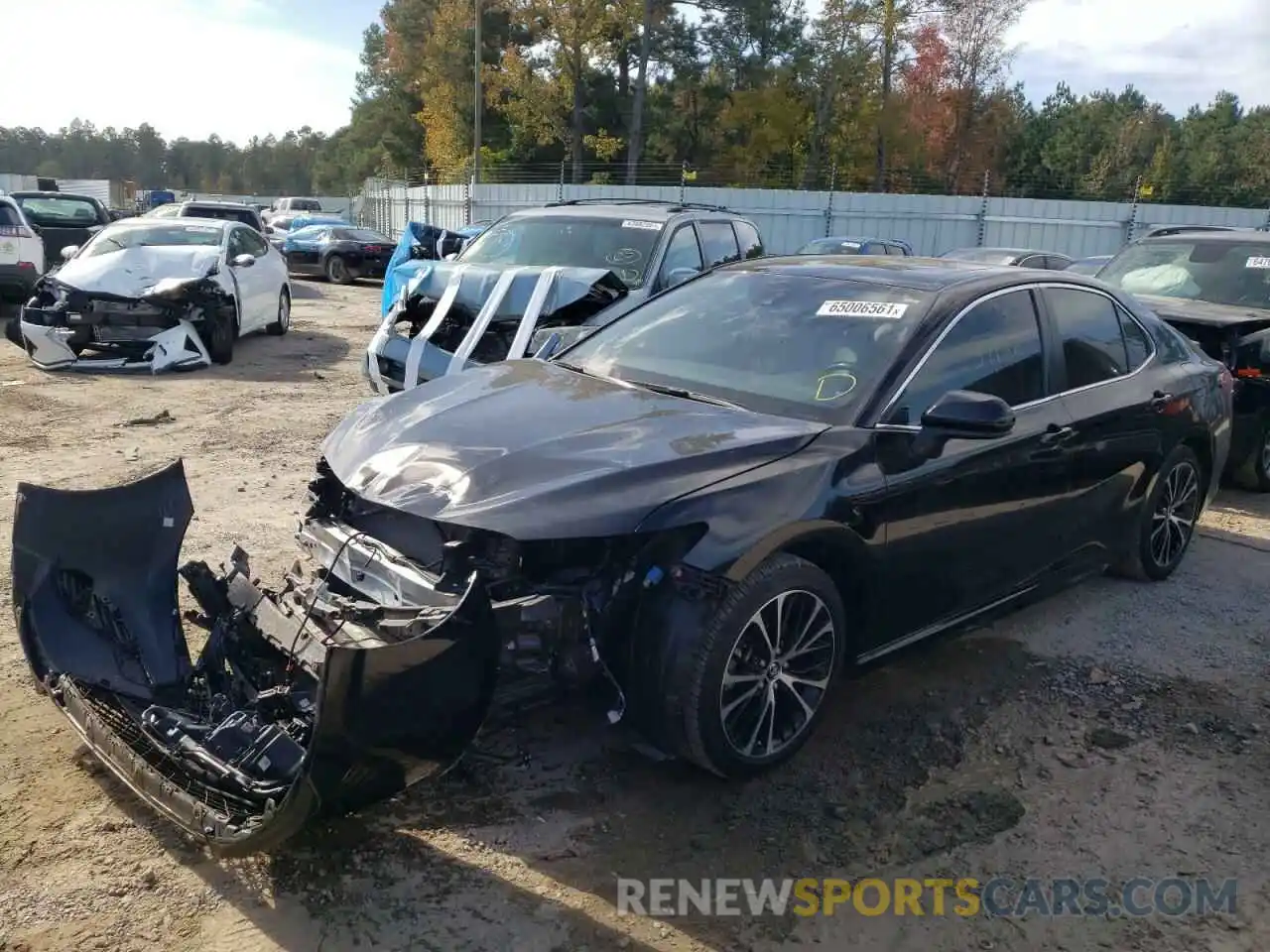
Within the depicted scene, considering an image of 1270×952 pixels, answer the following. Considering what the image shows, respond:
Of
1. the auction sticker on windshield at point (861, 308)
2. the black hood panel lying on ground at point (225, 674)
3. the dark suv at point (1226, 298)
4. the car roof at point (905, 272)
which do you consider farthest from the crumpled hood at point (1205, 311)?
the black hood panel lying on ground at point (225, 674)

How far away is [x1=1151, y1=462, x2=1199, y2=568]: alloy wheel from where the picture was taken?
534cm

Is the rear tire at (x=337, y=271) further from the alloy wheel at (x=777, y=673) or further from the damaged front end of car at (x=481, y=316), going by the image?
the alloy wheel at (x=777, y=673)

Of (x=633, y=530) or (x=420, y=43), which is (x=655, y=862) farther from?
(x=420, y=43)

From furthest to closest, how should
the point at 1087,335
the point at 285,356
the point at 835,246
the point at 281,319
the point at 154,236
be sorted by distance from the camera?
1. the point at 835,246
2. the point at 281,319
3. the point at 285,356
4. the point at 154,236
5. the point at 1087,335

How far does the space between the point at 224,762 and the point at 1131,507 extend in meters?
4.25

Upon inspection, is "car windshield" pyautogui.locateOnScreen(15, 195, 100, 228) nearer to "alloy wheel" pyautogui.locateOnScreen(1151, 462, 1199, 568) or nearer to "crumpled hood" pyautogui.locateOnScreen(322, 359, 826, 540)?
"crumpled hood" pyautogui.locateOnScreen(322, 359, 826, 540)

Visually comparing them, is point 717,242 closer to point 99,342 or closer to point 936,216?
point 99,342

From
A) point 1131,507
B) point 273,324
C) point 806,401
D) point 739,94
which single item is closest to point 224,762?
point 806,401

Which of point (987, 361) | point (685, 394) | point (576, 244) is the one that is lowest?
point (685, 394)

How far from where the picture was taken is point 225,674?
337 centimetres

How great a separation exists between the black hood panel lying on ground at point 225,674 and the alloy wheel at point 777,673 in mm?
884

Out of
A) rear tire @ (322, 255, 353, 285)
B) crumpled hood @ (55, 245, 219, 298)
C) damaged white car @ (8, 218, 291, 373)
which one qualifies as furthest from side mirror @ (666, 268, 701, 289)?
rear tire @ (322, 255, 353, 285)

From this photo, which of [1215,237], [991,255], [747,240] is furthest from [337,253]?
[1215,237]

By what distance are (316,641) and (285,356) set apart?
9.80 meters
